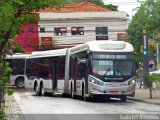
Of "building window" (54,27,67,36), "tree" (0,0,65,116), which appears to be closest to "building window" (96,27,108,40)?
"building window" (54,27,67,36)

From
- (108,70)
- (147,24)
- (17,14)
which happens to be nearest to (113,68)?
(108,70)

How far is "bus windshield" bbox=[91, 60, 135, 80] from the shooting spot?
1041 inches

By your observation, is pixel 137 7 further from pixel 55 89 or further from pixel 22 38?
pixel 22 38

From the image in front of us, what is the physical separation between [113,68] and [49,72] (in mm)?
8604

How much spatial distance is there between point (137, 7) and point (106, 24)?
94.9 ft

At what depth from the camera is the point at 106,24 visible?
71125 mm

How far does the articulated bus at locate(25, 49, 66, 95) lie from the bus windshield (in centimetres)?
630

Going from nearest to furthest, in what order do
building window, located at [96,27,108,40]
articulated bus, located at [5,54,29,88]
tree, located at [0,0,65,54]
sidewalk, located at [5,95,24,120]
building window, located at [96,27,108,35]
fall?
tree, located at [0,0,65,54]
sidewalk, located at [5,95,24,120]
articulated bus, located at [5,54,29,88]
building window, located at [96,27,108,40]
building window, located at [96,27,108,35]

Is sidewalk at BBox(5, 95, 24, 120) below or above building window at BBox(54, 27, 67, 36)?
below

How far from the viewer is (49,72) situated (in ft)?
113

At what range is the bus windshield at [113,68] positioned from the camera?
26453mm

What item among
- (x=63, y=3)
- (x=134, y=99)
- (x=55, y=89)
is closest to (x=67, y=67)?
(x=55, y=89)

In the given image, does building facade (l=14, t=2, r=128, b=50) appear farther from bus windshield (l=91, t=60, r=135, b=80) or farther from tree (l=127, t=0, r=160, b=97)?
bus windshield (l=91, t=60, r=135, b=80)

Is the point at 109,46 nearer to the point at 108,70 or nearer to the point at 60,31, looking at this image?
the point at 108,70
